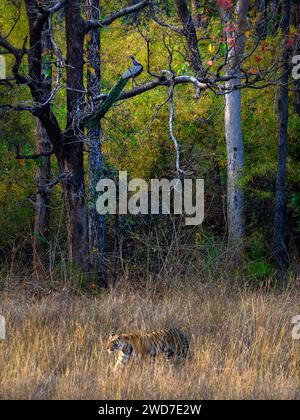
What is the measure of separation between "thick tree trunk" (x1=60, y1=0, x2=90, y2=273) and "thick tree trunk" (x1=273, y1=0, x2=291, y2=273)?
159 inches

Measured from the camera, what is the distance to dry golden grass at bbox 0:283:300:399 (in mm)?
8141

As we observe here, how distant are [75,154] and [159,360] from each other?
413cm

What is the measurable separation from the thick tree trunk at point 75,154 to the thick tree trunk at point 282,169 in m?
4.05

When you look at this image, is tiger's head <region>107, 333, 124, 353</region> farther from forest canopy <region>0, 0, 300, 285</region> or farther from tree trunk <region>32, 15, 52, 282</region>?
tree trunk <region>32, 15, 52, 282</region>

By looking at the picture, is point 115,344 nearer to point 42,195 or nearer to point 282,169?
point 42,195

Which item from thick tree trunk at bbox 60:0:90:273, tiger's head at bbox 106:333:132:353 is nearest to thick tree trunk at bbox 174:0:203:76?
thick tree trunk at bbox 60:0:90:273

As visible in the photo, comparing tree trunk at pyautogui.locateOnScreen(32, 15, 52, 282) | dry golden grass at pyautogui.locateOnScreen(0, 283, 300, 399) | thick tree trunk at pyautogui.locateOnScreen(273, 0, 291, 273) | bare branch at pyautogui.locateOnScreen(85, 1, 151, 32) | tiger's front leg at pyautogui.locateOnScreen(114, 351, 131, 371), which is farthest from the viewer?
thick tree trunk at pyautogui.locateOnScreen(273, 0, 291, 273)

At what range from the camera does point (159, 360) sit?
30.3 feet

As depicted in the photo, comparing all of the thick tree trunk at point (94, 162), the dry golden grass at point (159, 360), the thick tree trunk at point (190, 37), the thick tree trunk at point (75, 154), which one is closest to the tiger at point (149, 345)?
the dry golden grass at point (159, 360)

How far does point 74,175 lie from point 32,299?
2.05 m

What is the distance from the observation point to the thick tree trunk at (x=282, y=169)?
15.4 m

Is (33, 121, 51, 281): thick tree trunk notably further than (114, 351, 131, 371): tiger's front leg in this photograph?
Yes

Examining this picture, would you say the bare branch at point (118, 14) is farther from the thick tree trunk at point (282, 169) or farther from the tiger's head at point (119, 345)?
the tiger's head at point (119, 345)
